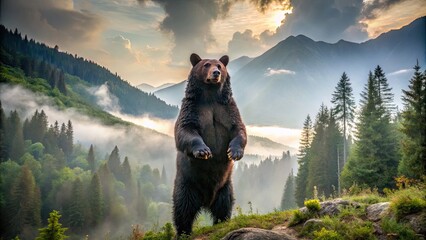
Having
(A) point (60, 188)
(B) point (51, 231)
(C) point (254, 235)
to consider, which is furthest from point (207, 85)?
(A) point (60, 188)

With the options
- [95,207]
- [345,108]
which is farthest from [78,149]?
[345,108]

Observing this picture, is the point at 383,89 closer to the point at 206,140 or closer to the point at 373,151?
the point at 373,151

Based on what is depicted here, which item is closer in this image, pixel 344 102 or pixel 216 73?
pixel 216 73

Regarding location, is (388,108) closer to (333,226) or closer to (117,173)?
(333,226)

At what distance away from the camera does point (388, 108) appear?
3459 cm

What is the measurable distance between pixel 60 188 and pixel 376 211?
123m

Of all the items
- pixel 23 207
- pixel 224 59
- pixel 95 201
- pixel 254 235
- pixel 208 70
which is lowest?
pixel 23 207

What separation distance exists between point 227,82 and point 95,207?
315 feet

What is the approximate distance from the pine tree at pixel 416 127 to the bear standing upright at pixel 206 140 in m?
14.4

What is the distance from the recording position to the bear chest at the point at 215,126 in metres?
7.05

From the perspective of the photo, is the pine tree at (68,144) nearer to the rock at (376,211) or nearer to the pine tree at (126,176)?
the pine tree at (126,176)

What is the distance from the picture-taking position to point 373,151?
31.8m

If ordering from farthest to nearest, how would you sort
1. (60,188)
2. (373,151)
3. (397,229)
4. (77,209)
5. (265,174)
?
(265,174), (60,188), (77,209), (373,151), (397,229)

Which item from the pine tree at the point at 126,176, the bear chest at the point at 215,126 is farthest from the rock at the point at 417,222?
the pine tree at the point at 126,176
